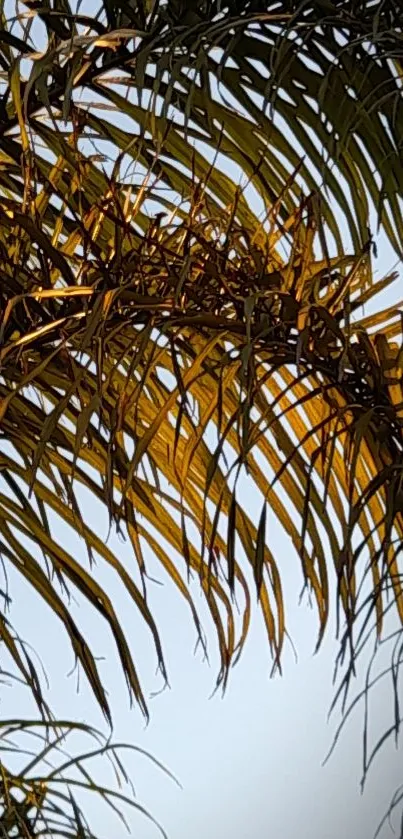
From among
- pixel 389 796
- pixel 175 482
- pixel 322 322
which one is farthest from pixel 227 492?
pixel 389 796

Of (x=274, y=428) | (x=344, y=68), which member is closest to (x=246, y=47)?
(x=344, y=68)

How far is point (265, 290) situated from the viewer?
0.46m

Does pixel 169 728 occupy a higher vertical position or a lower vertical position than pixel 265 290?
higher

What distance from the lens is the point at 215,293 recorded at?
1.63ft

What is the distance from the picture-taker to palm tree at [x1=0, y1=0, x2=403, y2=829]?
1.50 ft

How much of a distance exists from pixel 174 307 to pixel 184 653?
169 cm

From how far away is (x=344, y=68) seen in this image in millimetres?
495

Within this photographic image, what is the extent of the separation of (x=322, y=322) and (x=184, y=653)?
5.49ft

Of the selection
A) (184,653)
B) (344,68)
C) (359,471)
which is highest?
(184,653)

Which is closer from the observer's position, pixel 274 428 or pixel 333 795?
pixel 274 428

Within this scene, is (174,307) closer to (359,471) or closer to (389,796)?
(359,471)

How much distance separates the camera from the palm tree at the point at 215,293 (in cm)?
46

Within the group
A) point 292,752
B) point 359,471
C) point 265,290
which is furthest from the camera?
point 292,752

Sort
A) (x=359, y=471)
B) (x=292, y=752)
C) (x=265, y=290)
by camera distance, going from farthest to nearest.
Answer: (x=292, y=752), (x=359, y=471), (x=265, y=290)
